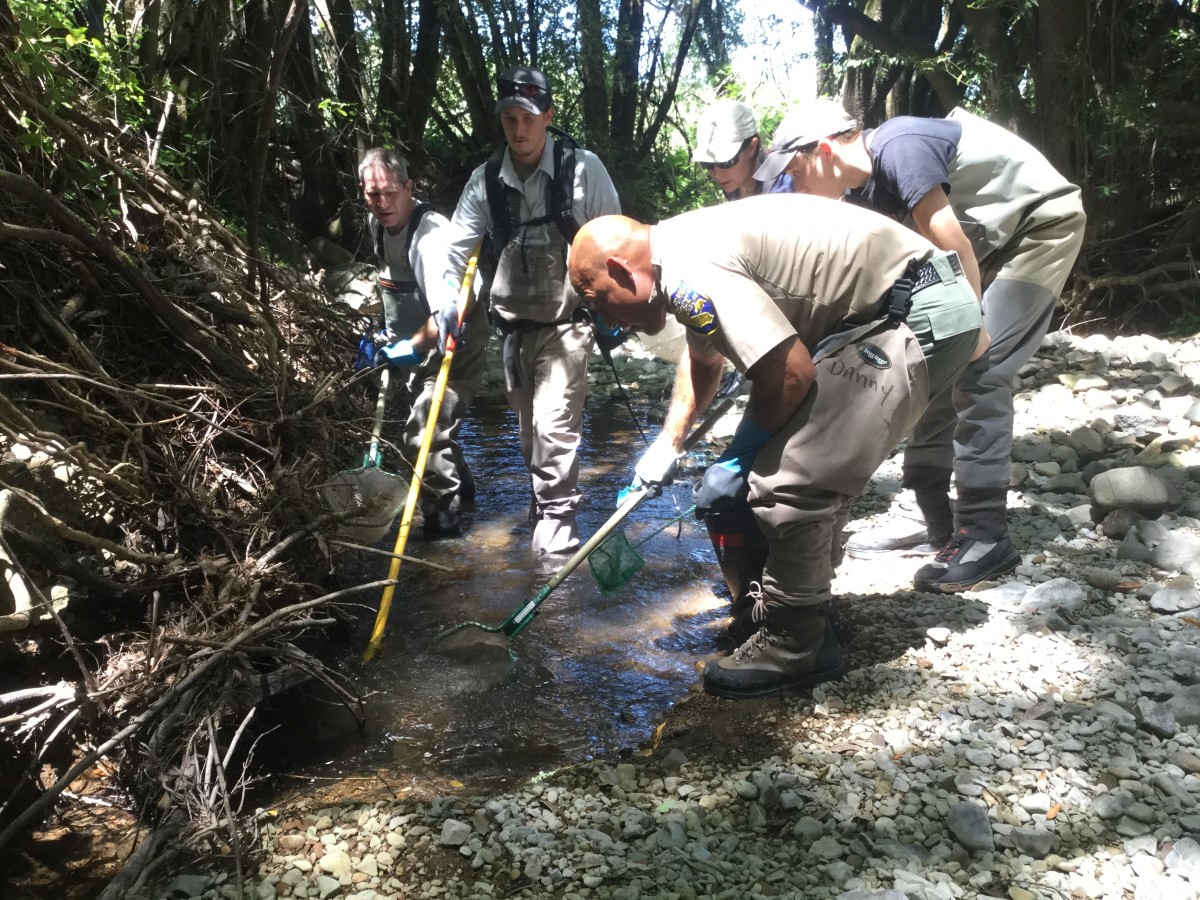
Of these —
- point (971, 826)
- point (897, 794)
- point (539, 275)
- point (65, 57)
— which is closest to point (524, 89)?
point (539, 275)

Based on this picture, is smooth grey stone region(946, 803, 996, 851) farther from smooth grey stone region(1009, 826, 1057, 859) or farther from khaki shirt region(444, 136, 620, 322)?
khaki shirt region(444, 136, 620, 322)

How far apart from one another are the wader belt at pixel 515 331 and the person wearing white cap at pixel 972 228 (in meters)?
1.37

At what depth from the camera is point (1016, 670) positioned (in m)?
2.91

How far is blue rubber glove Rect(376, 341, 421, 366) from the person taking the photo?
15.1 ft

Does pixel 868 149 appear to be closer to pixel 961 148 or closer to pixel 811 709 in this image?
pixel 961 148

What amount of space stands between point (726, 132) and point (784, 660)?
2598 millimetres

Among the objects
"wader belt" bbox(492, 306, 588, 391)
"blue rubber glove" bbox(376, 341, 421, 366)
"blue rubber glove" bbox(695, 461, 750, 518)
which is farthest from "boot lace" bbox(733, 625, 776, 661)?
"blue rubber glove" bbox(376, 341, 421, 366)

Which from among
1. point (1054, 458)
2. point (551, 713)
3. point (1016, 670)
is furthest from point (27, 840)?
point (1054, 458)

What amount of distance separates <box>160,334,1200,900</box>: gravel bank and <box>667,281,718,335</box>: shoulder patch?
127 centimetres

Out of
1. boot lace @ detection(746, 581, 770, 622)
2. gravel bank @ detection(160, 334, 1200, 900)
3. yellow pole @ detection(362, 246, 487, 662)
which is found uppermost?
yellow pole @ detection(362, 246, 487, 662)

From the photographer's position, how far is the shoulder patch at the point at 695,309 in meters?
2.54

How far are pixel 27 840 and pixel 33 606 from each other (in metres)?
0.66

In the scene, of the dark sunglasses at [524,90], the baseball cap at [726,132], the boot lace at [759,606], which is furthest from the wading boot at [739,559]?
the dark sunglasses at [524,90]

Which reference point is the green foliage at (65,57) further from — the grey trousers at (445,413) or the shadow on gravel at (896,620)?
the shadow on gravel at (896,620)
